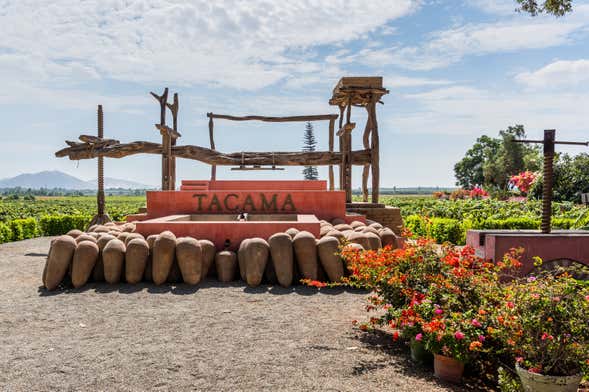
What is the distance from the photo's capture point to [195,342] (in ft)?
15.7

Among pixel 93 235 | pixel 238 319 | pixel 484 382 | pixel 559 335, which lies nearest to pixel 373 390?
pixel 484 382

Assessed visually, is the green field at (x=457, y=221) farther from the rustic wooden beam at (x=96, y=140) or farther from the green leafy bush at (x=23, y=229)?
the rustic wooden beam at (x=96, y=140)

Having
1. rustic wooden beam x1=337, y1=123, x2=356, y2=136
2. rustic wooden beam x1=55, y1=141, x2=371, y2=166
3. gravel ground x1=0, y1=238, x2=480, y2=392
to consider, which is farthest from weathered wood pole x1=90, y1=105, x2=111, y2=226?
rustic wooden beam x1=337, y1=123, x2=356, y2=136

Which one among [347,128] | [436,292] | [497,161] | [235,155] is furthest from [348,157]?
[497,161]

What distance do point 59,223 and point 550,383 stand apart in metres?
17.5

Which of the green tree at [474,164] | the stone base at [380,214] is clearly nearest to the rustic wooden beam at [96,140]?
the stone base at [380,214]

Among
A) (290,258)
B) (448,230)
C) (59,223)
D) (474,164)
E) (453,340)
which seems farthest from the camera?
(474,164)

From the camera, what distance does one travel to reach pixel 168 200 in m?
11.4

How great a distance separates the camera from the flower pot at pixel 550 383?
3085 mm

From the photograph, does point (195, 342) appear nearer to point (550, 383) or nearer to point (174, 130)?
point (550, 383)

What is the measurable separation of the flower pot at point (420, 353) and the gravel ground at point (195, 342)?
11 centimetres

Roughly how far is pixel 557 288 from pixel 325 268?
4.36 meters

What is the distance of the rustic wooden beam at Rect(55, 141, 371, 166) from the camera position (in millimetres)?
Answer: 13682

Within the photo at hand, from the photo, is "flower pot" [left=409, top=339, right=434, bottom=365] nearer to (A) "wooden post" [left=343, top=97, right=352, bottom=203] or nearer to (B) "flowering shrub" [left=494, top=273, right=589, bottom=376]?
(B) "flowering shrub" [left=494, top=273, right=589, bottom=376]
